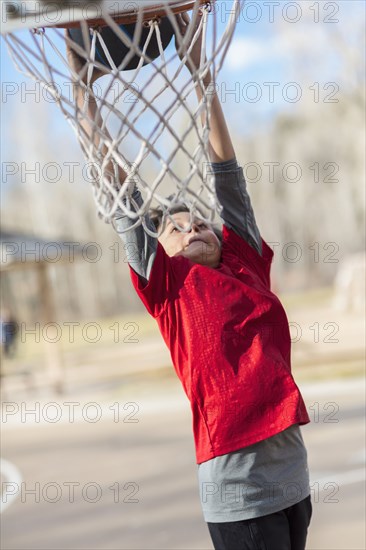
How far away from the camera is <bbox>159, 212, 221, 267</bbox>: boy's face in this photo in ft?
8.02

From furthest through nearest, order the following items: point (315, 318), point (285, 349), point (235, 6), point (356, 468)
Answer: point (315, 318)
point (356, 468)
point (235, 6)
point (285, 349)

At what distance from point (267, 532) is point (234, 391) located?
0.41 metres

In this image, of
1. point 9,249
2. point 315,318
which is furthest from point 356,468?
point 315,318

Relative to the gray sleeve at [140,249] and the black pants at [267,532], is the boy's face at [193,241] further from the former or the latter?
the black pants at [267,532]

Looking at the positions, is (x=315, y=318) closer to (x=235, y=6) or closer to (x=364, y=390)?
(x=364, y=390)

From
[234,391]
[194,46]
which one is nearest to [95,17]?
[194,46]

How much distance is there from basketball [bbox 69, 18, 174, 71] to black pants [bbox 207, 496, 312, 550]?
1.45 m

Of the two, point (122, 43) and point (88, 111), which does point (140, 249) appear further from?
point (122, 43)

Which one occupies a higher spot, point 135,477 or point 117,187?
point 117,187

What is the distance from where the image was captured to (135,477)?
682cm

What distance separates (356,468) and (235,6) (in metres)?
4.45

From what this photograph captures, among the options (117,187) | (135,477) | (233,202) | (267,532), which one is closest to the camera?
(267,532)

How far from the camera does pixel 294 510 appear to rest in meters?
2.28

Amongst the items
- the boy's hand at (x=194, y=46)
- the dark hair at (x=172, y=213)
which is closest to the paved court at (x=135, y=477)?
the dark hair at (x=172, y=213)
